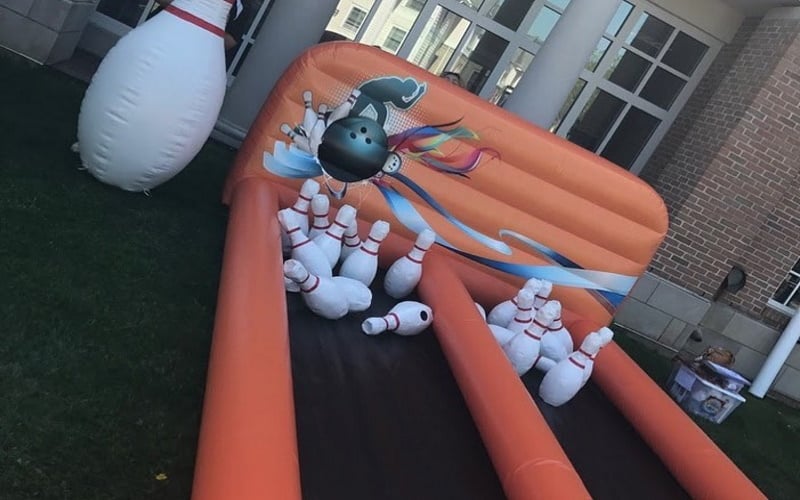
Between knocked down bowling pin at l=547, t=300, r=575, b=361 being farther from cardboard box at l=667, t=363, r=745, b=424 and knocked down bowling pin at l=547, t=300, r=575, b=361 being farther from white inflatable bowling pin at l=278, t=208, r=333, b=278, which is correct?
cardboard box at l=667, t=363, r=745, b=424

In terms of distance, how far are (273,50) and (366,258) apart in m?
3.04

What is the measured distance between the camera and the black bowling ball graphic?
13.0ft

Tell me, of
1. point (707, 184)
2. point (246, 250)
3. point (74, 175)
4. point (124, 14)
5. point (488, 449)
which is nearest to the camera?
point (488, 449)

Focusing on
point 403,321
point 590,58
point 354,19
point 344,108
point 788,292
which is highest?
point 590,58

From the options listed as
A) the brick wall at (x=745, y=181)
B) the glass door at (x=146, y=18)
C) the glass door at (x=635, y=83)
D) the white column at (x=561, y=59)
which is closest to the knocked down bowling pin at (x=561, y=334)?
the white column at (x=561, y=59)

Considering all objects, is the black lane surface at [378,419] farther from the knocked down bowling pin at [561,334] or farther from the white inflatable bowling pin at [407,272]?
the knocked down bowling pin at [561,334]

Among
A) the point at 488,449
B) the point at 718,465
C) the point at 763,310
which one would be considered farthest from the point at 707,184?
the point at 488,449

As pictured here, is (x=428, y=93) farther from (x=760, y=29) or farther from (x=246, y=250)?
(x=760, y=29)

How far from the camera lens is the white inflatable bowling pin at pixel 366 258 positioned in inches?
135

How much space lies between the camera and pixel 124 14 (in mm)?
7297

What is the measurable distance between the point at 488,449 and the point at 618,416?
1.26 metres

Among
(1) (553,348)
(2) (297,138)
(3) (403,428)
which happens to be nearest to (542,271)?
(1) (553,348)

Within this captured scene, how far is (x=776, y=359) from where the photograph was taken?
6.98 m

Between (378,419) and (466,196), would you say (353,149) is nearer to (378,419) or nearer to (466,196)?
(466,196)
